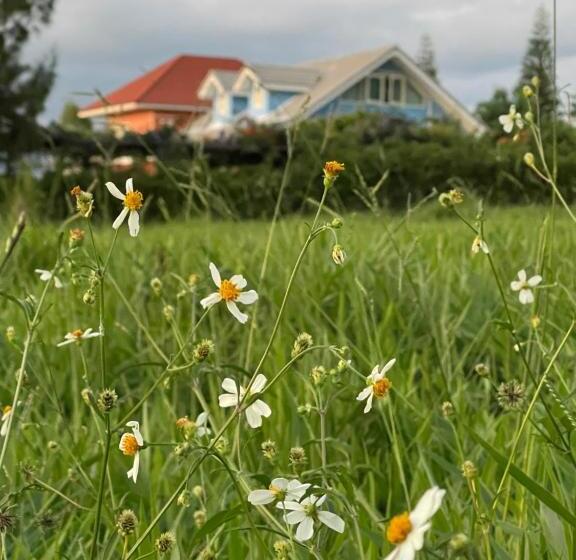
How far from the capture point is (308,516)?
1.87 ft

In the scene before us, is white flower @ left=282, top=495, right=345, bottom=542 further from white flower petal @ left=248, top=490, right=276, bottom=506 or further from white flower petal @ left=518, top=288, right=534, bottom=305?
white flower petal @ left=518, top=288, right=534, bottom=305

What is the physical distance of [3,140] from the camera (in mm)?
17406

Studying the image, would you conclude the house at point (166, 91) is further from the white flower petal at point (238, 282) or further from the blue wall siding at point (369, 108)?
the white flower petal at point (238, 282)

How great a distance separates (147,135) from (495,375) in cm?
1058

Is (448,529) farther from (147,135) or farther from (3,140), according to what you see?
(3,140)

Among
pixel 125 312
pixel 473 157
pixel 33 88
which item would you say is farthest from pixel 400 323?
pixel 33 88

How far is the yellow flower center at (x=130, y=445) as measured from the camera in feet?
1.91

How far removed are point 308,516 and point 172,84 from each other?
36.9 meters

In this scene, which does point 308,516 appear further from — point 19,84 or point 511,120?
→ point 19,84

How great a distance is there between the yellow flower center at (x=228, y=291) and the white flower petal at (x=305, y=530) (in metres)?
0.16

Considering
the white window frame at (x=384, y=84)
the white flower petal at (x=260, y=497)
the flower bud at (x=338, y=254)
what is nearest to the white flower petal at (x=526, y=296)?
the flower bud at (x=338, y=254)

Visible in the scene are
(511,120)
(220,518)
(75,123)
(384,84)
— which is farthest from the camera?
(384,84)

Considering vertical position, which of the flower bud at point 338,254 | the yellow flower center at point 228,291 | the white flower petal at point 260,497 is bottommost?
the white flower petal at point 260,497

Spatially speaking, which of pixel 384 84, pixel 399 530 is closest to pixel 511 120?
pixel 399 530
